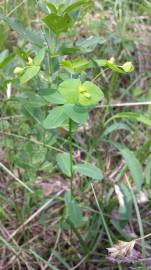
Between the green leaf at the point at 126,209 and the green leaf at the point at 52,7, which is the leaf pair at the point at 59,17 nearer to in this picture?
the green leaf at the point at 52,7

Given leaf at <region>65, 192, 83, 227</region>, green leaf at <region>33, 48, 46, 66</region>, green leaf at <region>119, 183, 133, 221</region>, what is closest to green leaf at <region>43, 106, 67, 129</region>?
green leaf at <region>33, 48, 46, 66</region>

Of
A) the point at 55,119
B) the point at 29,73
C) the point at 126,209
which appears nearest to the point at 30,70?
the point at 29,73

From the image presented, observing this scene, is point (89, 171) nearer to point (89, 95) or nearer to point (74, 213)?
point (74, 213)

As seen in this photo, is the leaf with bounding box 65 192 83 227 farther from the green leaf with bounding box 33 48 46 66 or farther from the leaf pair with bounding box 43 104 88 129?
the green leaf with bounding box 33 48 46 66

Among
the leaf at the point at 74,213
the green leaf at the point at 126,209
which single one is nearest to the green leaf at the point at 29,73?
the leaf at the point at 74,213

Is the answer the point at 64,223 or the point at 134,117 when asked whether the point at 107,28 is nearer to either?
the point at 134,117
